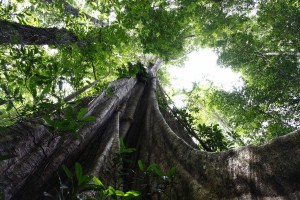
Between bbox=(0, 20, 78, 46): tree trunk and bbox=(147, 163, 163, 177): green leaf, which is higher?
bbox=(0, 20, 78, 46): tree trunk

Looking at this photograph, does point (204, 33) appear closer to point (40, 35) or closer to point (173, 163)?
point (40, 35)

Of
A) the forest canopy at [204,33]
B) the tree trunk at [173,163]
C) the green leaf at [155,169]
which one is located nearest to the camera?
the tree trunk at [173,163]

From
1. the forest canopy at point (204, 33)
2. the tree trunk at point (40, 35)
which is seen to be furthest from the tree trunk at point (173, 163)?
the tree trunk at point (40, 35)

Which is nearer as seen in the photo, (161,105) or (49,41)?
(49,41)

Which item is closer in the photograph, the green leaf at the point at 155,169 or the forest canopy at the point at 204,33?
the green leaf at the point at 155,169

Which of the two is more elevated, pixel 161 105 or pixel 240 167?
pixel 161 105

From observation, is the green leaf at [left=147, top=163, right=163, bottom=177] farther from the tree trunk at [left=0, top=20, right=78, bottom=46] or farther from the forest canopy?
the tree trunk at [left=0, top=20, right=78, bottom=46]

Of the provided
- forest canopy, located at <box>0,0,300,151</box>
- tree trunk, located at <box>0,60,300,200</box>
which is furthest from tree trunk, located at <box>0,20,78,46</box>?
tree trunk, located at <box>0,60,300,200</box>

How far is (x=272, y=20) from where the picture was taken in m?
7.37

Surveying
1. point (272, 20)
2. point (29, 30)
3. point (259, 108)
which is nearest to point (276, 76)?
point (259, 108)

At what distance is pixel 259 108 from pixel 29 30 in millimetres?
7074

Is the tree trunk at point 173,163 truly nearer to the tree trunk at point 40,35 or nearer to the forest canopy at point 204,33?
the forest canopy at point 204,33

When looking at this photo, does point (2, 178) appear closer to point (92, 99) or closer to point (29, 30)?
point (92, 99)

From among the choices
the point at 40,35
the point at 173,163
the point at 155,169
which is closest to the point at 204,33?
the point at 40,35
